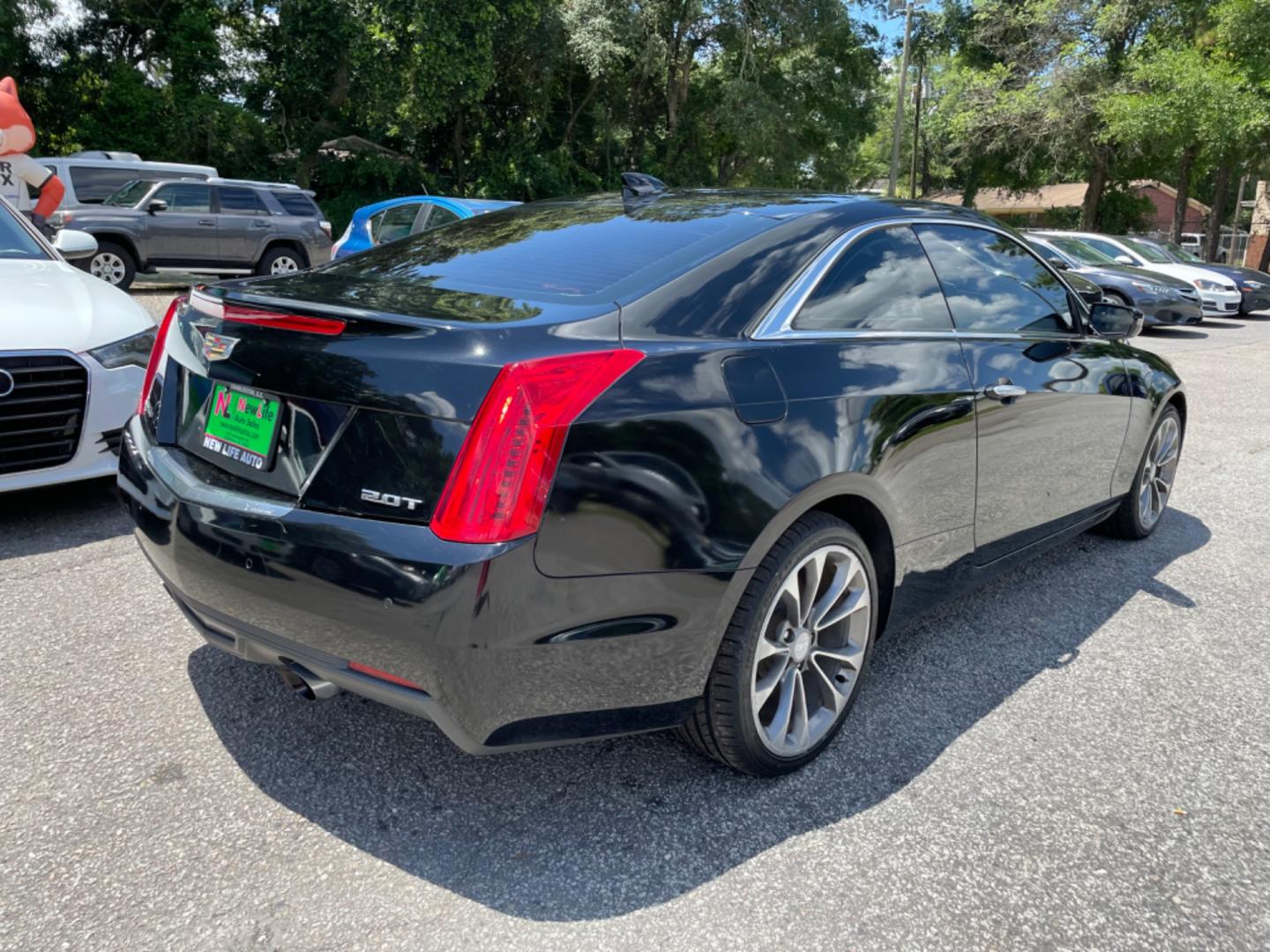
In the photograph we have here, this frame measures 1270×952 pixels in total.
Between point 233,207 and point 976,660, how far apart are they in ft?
47.2

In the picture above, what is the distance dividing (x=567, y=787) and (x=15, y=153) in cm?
1050

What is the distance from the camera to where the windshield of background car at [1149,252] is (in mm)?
17359

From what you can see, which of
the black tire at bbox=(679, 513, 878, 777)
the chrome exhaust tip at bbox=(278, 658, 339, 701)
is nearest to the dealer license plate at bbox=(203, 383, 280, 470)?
the chrome exhaust tip at bbox=(278, 658, 339, 701)

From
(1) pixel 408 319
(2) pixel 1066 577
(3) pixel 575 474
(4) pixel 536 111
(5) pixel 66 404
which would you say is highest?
(4) pixel 536 111

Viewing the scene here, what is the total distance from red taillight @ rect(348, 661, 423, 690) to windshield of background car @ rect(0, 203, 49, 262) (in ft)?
13.7

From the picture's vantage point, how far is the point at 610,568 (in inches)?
85.4

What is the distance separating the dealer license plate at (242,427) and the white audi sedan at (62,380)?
1.99 meters

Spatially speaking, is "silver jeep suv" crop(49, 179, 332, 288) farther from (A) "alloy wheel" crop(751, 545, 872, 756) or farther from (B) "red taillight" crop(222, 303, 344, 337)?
(A) "alloy wheel" crop(751, 545, 872, 756)

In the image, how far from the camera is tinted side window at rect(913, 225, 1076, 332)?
3350 millimetres

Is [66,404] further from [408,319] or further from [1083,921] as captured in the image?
[1083,921]

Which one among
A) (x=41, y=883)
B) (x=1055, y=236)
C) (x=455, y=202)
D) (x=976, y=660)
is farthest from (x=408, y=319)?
(x=1055, y=236)

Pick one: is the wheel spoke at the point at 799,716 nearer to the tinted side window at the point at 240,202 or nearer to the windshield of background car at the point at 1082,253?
the tinted side window at the point at 240,202

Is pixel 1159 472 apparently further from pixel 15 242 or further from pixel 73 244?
pixel 15 242

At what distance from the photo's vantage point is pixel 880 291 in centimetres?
303
